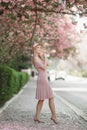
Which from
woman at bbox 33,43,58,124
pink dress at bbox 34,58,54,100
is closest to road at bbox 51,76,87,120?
woman at bbox 33,43,58,124

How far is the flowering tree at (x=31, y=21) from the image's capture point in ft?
53.9

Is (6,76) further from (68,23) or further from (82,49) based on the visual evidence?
(82,49)

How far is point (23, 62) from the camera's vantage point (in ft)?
200

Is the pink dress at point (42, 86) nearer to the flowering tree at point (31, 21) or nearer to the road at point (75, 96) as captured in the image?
the flowering tree at point (31, 21)

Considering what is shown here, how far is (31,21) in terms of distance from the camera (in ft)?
74.2

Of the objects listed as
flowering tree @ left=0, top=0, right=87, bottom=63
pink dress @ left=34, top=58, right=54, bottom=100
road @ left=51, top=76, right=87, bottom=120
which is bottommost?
road @ left=51, top=76, right=87, bottom=120

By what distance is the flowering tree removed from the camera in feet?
53.9

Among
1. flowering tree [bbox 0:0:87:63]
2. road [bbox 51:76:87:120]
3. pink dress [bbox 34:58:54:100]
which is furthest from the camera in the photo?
road [bbox 51:76:87:120]

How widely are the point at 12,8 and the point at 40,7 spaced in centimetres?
91

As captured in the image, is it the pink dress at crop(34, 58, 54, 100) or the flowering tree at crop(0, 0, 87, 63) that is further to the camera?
the flowering tree at crop(0, 0, 87, 63)

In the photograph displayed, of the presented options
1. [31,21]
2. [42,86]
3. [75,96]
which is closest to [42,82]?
[42,86]

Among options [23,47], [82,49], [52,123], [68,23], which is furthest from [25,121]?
[82,49]

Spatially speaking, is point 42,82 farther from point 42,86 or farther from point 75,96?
point 75,96

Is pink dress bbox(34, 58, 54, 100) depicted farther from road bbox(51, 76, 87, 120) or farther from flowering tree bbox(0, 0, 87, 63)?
road bbox(51, 76, 87, 120)
